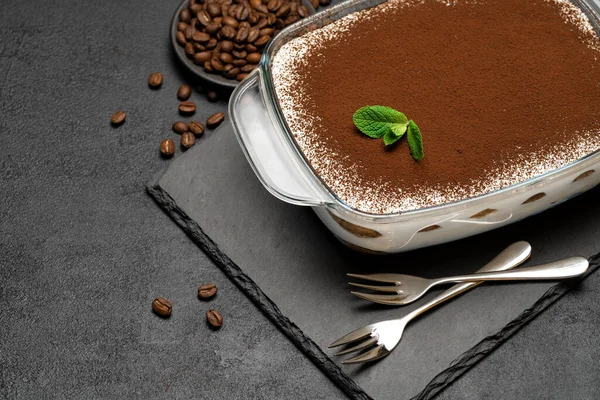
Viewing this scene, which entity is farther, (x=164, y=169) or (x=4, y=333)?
(x=164, y=169)

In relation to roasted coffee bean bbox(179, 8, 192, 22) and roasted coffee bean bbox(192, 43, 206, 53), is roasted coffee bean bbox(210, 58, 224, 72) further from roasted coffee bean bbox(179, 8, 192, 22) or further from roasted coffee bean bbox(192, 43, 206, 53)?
roasted coffee bean bbox(179, 8, 192, 22)

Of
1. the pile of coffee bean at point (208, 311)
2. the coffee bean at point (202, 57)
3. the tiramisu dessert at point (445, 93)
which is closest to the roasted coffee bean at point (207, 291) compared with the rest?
the pile of coffee bean at point (208, 311)

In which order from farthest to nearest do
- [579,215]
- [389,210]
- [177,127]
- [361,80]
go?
[177,127]
[579,215]
[361,80]
[389,210]

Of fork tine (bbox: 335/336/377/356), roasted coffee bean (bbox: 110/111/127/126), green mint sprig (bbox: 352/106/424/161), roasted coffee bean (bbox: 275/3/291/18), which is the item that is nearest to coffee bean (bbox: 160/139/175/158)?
roasted coffee bean (bbox: 110/111/127/126)

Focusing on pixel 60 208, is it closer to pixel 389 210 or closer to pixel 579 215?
pixel 389 210

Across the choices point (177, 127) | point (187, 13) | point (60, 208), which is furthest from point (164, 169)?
point (187, 13)

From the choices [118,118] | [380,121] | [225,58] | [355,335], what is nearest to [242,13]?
[225,58]
